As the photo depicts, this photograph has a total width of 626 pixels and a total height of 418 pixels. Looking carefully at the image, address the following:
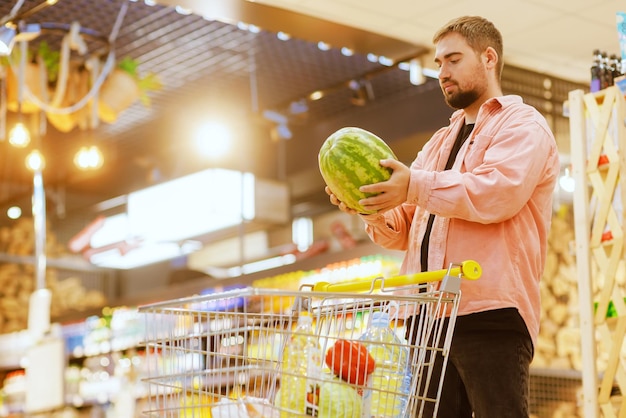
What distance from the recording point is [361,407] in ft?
6.64

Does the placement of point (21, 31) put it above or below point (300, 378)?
above

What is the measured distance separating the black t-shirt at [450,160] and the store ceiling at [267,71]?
2.60 meters

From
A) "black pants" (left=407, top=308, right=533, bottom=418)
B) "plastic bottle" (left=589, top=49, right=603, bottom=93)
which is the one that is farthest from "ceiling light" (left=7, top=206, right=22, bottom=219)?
"black pants" (left=407, top=308, right=533, bottom=418)

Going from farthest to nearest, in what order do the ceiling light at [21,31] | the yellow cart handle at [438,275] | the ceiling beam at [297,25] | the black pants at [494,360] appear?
the ceiling light at [21,31] → the ceiling beam at [297,25] → the black pants at [494,360] → the yellow cart handle at [438,275]

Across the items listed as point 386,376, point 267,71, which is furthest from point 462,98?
point 267,71

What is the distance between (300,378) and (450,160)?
2.67 feet

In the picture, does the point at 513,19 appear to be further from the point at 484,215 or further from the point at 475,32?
the point at 484,215

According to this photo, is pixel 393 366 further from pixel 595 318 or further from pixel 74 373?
pixel 74 373

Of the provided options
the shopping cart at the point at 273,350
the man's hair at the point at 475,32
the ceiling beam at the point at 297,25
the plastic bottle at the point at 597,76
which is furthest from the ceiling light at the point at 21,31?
the shopping cart at the point at 273,350

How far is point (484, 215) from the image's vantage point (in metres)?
2.21

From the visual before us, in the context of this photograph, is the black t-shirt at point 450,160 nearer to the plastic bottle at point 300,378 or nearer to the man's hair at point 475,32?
the man's hair at point 475,32

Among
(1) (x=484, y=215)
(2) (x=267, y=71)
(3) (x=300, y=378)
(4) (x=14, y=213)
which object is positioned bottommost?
(3) (x=300, y=378)

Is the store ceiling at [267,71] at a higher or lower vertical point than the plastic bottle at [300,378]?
higher

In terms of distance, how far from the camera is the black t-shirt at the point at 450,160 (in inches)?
96.8
